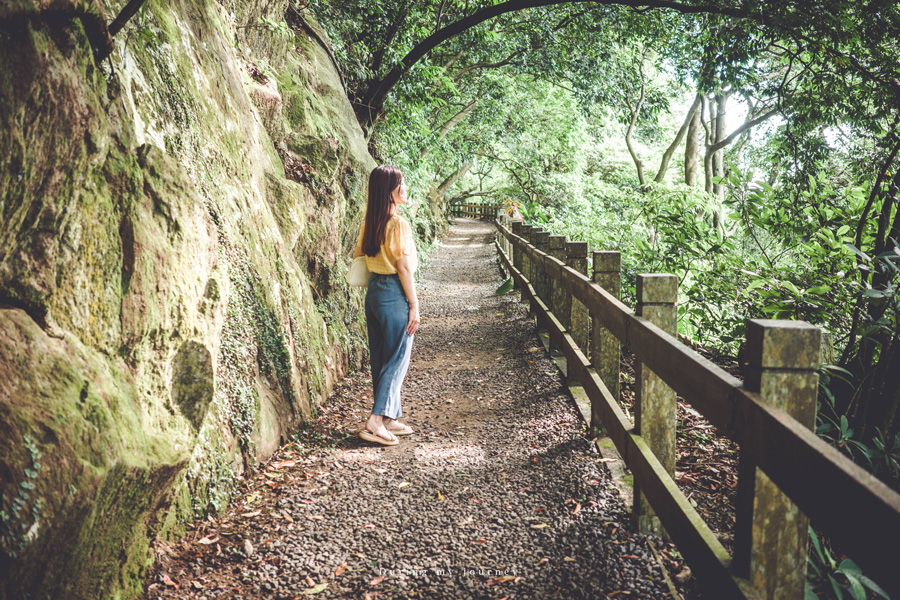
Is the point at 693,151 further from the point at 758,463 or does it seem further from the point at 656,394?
the point at 758,463

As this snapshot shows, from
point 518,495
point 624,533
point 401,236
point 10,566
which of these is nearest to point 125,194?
point 10,566

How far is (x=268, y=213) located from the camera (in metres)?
5.37

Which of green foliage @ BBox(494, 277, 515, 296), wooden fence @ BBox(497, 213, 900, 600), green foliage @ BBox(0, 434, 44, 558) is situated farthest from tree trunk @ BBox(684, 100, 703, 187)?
green foliage @ BBox(0, 434, 44, 558)

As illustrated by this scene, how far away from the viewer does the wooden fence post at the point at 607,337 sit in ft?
13.0

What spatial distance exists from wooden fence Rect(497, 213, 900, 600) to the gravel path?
0.43 m

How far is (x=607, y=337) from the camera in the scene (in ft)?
13.0

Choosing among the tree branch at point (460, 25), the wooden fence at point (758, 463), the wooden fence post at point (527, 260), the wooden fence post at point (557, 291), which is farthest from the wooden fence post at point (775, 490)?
the wooden fence post at point (527, 260)

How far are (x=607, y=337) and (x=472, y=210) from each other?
2149 inches

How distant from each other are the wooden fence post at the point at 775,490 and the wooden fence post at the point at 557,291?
3645 mm

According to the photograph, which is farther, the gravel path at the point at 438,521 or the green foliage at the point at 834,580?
the gravel path at the point at 438,521

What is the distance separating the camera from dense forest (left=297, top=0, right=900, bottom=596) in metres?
3.87

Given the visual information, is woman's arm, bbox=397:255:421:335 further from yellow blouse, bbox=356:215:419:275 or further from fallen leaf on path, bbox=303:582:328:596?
fallen leaf on path, bbox=303:582:328:596

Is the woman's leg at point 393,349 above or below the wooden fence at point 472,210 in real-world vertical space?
below

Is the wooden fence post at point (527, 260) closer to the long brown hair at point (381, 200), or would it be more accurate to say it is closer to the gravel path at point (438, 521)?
the gravel path at point (438, 521)
